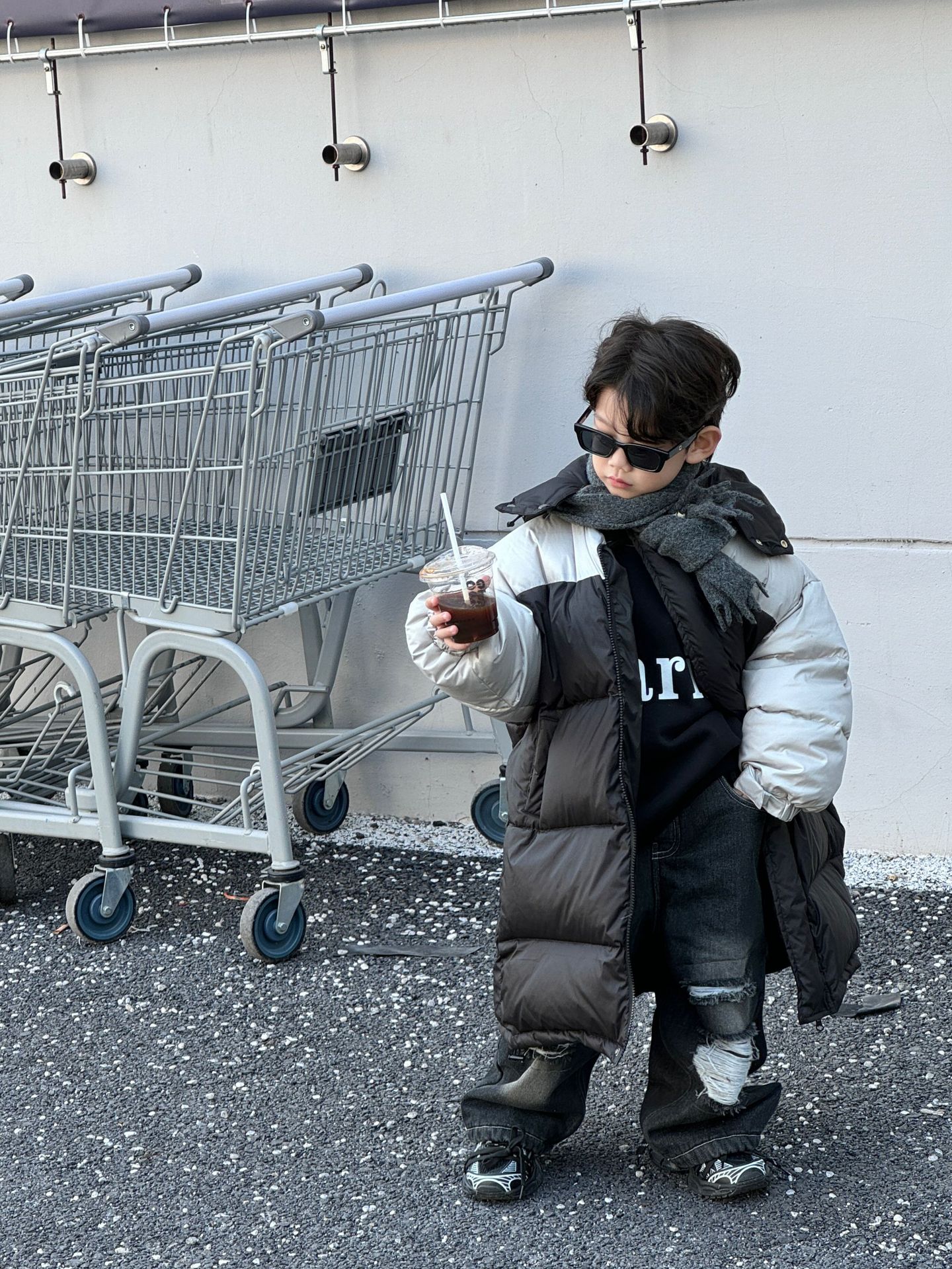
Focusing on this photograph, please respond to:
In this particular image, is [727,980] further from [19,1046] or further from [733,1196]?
[19,1046]

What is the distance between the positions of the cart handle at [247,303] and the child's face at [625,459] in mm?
1429

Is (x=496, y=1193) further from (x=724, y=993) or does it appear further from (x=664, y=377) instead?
(x=664, y=377)

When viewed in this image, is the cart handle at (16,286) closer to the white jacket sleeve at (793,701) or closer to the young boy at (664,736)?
the young boy at (664,736)

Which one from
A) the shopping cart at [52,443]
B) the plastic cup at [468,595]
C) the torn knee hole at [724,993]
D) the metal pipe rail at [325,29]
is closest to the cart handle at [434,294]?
the shopping cart at [52,443]

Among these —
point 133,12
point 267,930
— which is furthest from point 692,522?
point 133,12

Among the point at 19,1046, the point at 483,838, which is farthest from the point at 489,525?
the point at 19,1046

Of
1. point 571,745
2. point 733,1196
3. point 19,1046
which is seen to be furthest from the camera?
point 19,1046

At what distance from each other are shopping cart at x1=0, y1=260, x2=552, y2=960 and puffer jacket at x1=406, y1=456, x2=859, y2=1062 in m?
1.16

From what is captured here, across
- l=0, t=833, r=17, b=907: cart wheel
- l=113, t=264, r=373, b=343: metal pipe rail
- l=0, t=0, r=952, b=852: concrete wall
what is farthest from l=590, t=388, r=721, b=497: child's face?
l=0, t=833, r=17, b=907: cart wheel

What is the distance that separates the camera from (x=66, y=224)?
15.8 feet

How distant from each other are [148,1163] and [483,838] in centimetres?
178

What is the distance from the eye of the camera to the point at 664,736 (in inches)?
97.9

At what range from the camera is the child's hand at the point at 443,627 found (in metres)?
2.23

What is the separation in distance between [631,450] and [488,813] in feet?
7.06
